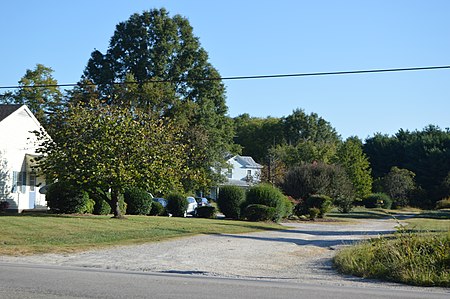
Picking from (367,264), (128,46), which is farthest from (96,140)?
(128,46)

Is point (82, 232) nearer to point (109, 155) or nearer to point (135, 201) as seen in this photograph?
point (109, 155)

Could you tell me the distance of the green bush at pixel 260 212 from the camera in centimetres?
3772

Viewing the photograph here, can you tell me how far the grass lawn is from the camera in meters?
20.2

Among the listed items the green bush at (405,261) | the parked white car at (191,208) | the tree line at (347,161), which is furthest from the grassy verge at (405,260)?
the tree line at (347,161)

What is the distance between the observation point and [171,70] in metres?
59.0

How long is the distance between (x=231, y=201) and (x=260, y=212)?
2846 mm

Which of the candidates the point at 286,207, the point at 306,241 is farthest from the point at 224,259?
the point at 286,207

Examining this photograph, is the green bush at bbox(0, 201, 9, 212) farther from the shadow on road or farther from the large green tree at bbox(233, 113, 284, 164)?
the large green tree at bbox(233, 113, 284, 164)

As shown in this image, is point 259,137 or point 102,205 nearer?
point 102,205

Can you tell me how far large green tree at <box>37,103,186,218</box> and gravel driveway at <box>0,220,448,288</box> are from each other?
6463 millimetres

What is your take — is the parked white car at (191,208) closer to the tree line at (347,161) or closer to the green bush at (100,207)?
the tree line at (347,161)

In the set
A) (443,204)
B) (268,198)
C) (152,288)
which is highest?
(268,198)

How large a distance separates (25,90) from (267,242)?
144ft

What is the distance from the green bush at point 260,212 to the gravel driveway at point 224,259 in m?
12.2
